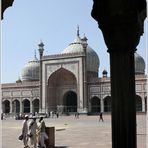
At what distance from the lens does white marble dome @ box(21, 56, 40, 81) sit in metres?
53.7

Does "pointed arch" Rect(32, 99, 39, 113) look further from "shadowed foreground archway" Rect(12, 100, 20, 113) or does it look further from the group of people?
the group of people

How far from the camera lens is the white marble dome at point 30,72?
53719 mm

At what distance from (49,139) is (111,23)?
23.9 ft

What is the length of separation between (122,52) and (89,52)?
4665cm

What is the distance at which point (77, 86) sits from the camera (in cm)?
4294

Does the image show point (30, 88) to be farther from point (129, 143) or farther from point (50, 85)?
point (129, 143)

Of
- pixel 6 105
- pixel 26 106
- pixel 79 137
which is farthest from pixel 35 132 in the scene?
pixel 6 105

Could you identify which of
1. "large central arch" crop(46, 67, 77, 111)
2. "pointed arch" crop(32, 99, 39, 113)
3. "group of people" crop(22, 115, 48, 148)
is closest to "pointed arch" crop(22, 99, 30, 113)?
"pointed arch" crop(32, 99, 39, 113)

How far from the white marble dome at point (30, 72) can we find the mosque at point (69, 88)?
4830 millimetres

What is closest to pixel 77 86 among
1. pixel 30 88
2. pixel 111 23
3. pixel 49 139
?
pixel 30 88

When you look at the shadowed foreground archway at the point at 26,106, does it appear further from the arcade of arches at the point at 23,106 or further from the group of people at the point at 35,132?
the group of people at the point at 35,132

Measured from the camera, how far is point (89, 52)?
48.7 m

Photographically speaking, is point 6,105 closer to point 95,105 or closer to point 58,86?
point 58,86

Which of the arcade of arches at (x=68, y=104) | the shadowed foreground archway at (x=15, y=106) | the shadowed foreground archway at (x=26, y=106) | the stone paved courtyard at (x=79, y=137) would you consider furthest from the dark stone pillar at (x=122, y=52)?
the shadowed foreground archway at (x=15, y=106)
